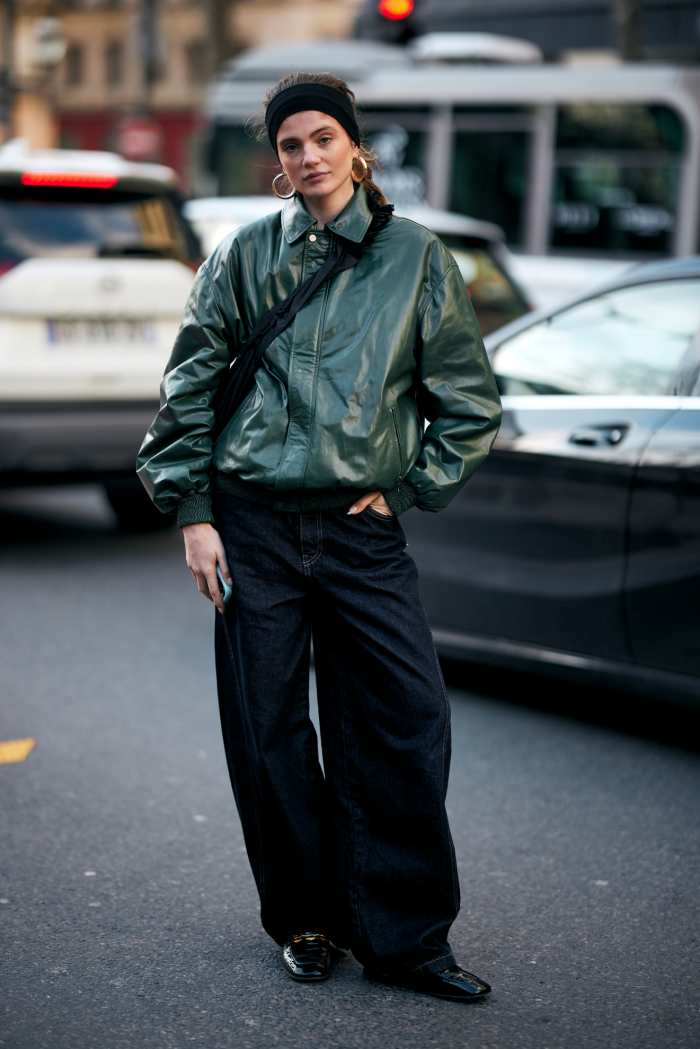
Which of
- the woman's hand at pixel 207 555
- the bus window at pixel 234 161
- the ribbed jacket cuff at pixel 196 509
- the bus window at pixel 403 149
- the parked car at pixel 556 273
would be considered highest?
the ribbed jacket cuff at pixel 196 509

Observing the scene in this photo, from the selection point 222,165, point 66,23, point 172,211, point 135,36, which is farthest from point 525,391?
point 66,23

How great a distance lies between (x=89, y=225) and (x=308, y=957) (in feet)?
16.1

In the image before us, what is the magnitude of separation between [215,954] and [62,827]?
94 cm

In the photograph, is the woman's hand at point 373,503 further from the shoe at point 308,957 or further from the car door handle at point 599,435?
the car door handle at point 599,435

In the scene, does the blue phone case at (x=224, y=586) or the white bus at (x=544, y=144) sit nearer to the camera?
the blue phone case at (x=224, y=586)

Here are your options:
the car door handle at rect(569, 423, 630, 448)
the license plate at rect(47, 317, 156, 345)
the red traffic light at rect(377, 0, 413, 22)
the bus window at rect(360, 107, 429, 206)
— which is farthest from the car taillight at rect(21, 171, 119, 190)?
the bus window at rect(360, 107, 429, 206)

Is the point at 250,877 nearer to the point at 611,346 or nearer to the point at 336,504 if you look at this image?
the point at 336,504

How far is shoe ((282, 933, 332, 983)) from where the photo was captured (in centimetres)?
333

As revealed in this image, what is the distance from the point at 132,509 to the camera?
28.5ft

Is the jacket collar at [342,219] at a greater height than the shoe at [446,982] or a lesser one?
greater

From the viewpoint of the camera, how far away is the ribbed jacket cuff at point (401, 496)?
10.5 feet

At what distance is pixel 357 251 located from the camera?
3145 mm

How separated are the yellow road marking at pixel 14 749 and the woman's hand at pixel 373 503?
2.09 metres

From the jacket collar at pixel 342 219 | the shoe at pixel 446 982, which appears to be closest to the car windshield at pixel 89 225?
the jacket collar at pixel 342 219
